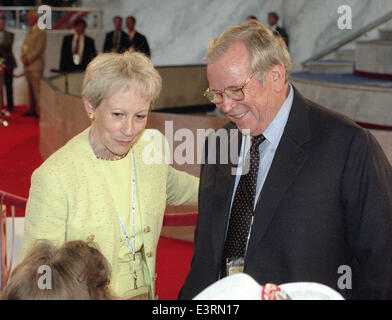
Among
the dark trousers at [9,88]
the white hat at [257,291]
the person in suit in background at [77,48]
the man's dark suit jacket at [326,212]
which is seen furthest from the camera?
the dark trousers at [9,88]

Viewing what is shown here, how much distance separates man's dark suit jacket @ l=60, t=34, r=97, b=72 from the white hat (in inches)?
407

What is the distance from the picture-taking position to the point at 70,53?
37.1 feet

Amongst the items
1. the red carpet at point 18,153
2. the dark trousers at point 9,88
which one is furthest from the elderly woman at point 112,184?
the dark trousers at point 9,88

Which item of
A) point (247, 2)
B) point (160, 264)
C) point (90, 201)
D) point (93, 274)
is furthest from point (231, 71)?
point (247, 2)

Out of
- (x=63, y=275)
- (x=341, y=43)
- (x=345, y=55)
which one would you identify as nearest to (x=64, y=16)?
(x=341, y=43)

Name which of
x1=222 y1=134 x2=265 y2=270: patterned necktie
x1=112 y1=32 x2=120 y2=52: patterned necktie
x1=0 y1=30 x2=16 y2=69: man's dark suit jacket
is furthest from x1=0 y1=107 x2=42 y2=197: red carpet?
x1=222 y1=134 x2=265 y2=270: patterned necktie

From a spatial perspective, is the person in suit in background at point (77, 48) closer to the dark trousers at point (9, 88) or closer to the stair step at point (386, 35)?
the dark trousers at point (9, 88)

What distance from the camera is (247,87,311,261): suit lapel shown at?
2.04 m

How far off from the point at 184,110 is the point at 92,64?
29.6 feet

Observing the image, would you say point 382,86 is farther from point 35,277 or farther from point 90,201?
point 35,277

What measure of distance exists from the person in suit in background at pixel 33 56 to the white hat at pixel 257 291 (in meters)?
11.0

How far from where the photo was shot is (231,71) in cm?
207

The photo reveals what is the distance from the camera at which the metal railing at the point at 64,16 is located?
13.7 meters

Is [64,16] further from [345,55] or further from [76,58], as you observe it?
[345,55]
